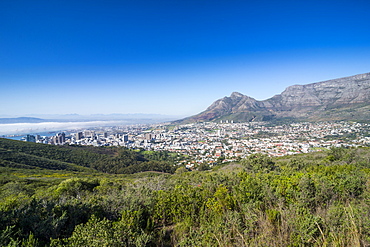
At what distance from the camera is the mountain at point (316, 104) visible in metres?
98.9

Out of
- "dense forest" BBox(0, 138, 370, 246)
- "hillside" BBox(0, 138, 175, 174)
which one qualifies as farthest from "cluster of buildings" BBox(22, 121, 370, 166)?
"dense forest" BBox(0, 138, 370, 246)

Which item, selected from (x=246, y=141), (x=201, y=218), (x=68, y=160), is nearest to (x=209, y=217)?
(x=201, y=218)

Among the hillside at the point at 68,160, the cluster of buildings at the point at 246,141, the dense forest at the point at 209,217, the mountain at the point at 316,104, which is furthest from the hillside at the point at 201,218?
the mountain at the point at 316,104

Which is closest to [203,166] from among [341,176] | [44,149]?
[341,176]

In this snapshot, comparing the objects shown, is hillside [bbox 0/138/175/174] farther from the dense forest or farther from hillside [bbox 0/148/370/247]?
hillside [bbox 0/148/370/247]

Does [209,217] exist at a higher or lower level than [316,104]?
lower

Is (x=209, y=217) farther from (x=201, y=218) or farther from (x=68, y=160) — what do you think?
(x=68, y=160)

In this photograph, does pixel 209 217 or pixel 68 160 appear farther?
pixel 68 160

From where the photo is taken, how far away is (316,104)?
131 m

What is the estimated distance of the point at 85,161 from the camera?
4262 centimetres

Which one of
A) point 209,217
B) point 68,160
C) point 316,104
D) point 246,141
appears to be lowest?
point 246,141

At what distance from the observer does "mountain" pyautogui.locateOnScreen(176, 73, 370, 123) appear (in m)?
98.9

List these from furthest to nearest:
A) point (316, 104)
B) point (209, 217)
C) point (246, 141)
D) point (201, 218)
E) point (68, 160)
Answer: point (316, 104) < point (246, 141) < point (68, 160) < point (209, 217) < point (201, 218)

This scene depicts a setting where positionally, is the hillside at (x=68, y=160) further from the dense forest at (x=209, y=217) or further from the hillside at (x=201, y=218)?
the hillside at (x=201, y=218)
